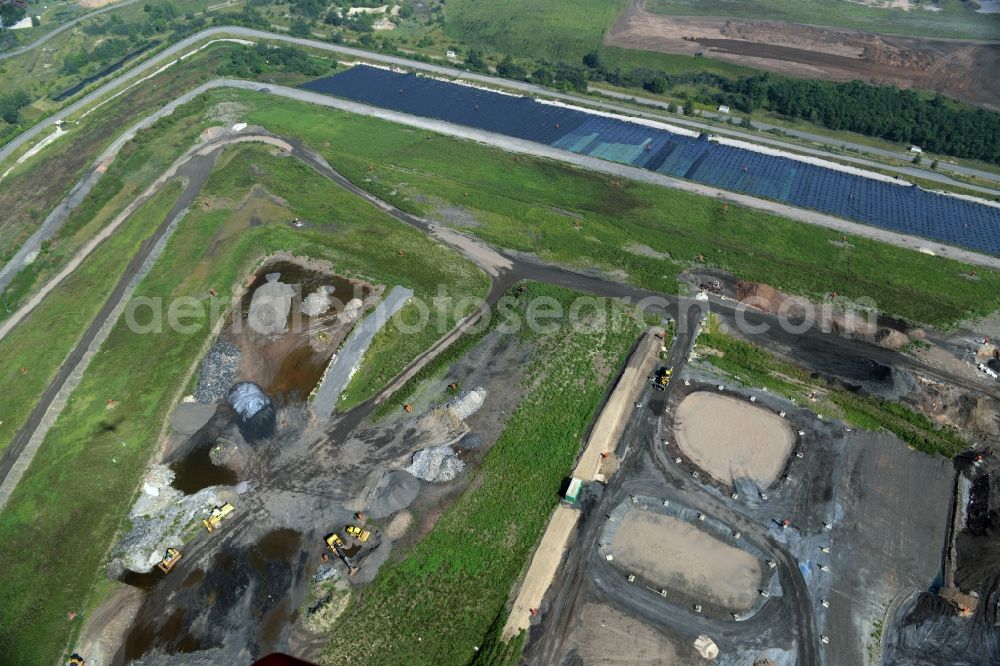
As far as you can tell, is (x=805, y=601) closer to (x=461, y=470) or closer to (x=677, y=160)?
(x=461, y=470)

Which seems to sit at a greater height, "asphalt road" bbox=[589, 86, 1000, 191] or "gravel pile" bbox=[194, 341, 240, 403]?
"asphalt road" bbox=[589, 86, 1000, 191]

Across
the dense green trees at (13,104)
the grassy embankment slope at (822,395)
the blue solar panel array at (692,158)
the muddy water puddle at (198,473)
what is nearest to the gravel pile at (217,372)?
the muddy water puddle at (198,473)

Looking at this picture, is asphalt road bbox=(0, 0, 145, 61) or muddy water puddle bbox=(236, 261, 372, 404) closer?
muddy water puddle bbox=(236, 261, 372, 404)

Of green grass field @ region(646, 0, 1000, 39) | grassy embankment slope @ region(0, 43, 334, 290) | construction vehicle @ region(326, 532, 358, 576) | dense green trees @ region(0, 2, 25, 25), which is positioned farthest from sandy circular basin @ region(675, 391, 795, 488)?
dense green trees @ region(0, 2, 25, 25)

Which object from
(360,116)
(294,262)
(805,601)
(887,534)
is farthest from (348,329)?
(360,116)

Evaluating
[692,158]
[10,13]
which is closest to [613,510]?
[692,158]

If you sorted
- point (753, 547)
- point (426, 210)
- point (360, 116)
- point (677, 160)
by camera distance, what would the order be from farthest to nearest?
point (360, 116), point (677, 160), point (426, 210), point (753, 547)

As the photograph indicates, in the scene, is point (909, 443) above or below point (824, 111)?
below

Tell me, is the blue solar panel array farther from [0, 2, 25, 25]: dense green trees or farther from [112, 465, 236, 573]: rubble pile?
[0, 2, 25, 25]: dense green trees
